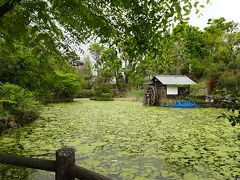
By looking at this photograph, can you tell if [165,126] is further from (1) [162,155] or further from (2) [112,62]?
(2) [112,62]

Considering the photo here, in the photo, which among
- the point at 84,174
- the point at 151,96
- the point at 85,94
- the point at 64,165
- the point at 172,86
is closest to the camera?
the point at 84,174

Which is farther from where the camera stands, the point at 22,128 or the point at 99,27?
the point at 22,128

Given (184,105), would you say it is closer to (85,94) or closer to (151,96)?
(151,96)

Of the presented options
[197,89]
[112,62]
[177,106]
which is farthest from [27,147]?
[197,89]

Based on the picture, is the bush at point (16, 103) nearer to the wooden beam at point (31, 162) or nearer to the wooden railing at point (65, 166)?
the wooden beam at point (31, 162)

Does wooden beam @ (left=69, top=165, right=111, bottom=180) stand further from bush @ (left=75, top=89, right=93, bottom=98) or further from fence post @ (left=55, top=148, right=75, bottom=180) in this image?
bush @ (left=75, top=89, right=93, bottom=98)

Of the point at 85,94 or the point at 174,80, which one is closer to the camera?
the point at 174,80

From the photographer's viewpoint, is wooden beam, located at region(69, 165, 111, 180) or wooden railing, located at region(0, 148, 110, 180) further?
wooden railing, located at region(0, 148, 110, 180)

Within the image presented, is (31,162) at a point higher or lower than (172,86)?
lower

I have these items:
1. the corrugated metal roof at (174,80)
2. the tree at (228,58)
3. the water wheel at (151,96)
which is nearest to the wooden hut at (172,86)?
the corrugated metal roof at (174,80)

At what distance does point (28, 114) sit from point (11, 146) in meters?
3.58

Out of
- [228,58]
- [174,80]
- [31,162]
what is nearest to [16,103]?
[31,162]

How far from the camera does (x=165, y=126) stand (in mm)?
8680

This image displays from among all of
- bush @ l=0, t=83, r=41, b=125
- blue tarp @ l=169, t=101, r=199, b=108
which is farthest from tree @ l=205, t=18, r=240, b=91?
bush @ l=0, t=83, r=41, b=125
